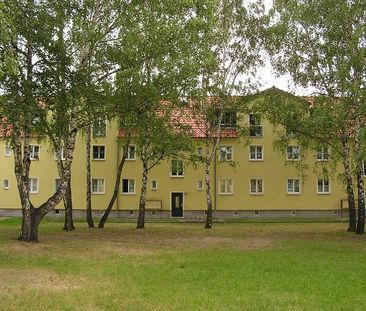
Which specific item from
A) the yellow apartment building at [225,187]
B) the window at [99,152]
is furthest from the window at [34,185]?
the window at [99,152]

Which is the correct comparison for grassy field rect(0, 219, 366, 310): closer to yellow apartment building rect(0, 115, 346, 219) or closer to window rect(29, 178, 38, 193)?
yellow apartment building rect(0, 115, 346, 219)

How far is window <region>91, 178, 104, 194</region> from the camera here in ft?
149

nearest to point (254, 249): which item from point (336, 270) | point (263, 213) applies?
point (336, 270)

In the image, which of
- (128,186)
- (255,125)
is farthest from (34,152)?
(255,125)

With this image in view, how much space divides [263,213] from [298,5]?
76.3ft

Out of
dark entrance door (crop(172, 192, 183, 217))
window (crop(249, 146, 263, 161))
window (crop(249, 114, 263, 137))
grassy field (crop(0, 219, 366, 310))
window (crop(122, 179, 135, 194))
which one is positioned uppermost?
window (crop(249, 114, 263, 137))

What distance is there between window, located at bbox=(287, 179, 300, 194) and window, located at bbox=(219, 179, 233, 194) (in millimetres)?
5264

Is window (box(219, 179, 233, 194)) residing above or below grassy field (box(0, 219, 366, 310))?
above

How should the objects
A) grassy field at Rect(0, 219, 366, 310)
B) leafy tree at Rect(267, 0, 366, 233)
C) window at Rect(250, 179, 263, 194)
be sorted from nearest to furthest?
grassy field at Rect(0, 219, 366, 310)
leafy tree at Rect(267, 0, 366, 233)
window at Rect(250, 179, 263, 194)

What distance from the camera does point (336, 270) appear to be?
1366 cm

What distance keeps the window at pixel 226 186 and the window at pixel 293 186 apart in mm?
5264

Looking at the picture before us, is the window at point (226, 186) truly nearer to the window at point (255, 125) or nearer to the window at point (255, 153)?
the window at point (255, 153)

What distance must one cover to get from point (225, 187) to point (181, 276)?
32.7 metres

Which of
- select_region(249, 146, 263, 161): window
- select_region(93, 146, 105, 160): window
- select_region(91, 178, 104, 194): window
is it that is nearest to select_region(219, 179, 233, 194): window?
select_region(249, 146, 263, 161): window
